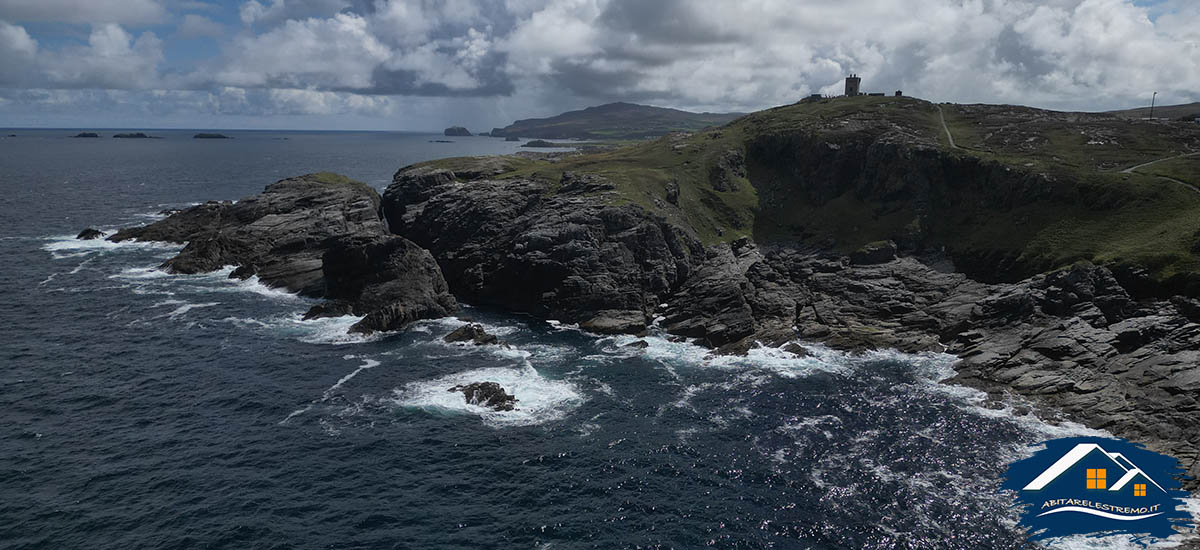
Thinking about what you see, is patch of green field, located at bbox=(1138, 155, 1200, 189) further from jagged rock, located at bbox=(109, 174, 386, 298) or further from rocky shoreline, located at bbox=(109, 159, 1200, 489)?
jagged rock, located at bbox=(109, 174, 386, 298)

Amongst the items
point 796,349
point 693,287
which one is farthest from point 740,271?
point 796,349

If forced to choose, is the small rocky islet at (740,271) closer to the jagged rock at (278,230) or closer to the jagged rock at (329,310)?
the jagged rock at (329,310)

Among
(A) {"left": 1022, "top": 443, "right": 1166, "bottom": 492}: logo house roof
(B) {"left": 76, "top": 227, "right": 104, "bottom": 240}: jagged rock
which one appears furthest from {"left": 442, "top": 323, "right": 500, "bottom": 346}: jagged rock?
(B) {"left": 76, "top": 227, "right": 104, "bottom": 240}: jagged rock

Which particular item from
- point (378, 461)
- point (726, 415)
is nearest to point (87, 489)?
point (378, 461)

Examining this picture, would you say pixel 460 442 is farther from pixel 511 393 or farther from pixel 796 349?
pixel 796 349

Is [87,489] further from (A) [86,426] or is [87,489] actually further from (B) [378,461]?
(B) [378,461]

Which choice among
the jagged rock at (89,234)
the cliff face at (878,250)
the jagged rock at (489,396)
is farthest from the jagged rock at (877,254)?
the jagged rock at (89,234)
